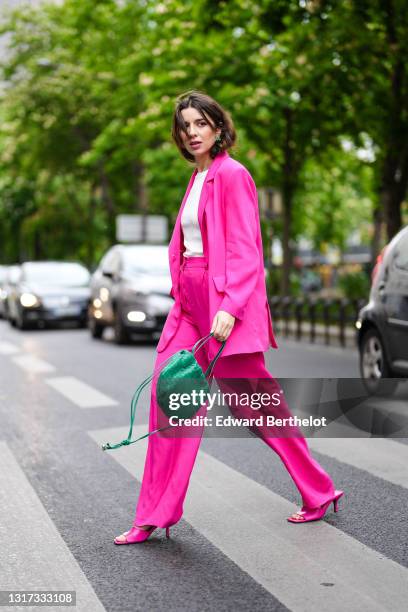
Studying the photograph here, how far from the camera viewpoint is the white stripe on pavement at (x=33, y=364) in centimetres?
1222

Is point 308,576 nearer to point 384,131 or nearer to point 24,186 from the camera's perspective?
point 384,131

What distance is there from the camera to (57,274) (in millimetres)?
22219

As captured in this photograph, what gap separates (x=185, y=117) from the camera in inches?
169

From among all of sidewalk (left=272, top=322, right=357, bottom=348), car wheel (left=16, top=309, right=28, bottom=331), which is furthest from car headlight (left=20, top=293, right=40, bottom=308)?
sidewalk (left=272, top=322, right=357, bottom=348)

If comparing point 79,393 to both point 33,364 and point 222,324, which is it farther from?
point 222,324

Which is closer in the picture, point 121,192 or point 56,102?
point 56,102

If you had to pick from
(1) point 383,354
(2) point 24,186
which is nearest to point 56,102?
(2) point 24,186

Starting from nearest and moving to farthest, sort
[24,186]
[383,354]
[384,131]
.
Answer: [383,354] → [384,131] → [24,186]

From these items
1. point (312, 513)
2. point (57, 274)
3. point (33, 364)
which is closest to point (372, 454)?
point (312, 513)

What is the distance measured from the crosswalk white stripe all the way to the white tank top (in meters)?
1.23

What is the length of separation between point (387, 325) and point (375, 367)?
0.59m

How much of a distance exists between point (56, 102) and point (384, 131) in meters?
18.2

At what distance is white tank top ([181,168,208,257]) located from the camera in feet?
14.0

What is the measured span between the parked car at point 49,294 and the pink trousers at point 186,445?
16571mm
